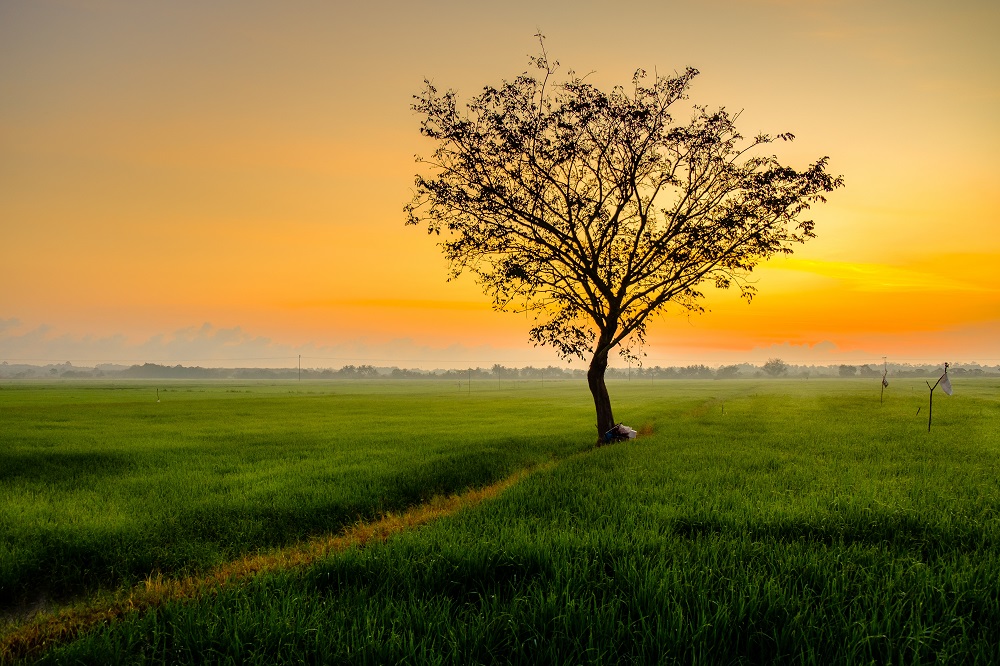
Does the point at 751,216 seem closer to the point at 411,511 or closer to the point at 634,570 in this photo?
the point at 411,511

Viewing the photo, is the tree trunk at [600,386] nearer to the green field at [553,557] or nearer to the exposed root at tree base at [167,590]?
the green field at [553,557]

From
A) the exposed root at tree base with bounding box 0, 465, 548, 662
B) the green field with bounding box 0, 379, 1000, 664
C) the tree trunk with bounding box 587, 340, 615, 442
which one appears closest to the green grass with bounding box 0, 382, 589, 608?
the green field with bounding box 0, 379, 1000, 664

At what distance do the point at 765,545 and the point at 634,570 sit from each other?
2622 millimetres

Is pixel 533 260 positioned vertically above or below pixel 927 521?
above

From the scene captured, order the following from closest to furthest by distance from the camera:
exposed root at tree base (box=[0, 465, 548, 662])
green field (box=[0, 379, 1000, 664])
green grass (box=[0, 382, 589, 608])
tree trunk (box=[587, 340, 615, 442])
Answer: green field (box=[0, 379, 1000, 664]) < exposed root at tree base (box=[0, 465, 548, 662]) < green grass (box=[0, 382, 589, 608]) < tree trunk (box=[587, 340, 615, 442])

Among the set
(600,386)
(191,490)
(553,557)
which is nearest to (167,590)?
(553,557)

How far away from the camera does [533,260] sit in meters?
23.2

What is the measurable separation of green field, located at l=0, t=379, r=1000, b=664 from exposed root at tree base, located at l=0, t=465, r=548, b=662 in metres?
0.59

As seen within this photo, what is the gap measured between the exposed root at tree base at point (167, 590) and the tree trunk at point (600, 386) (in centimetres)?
1374

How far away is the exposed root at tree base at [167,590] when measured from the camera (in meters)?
6.51

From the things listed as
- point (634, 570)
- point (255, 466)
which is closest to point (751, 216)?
point (634, 570)

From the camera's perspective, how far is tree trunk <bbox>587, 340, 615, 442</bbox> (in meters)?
24.2

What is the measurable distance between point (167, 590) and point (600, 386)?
19361mm

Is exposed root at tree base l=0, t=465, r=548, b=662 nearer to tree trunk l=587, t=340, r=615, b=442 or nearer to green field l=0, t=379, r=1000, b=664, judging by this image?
green field l=0, t=379, r=1000, b=664
